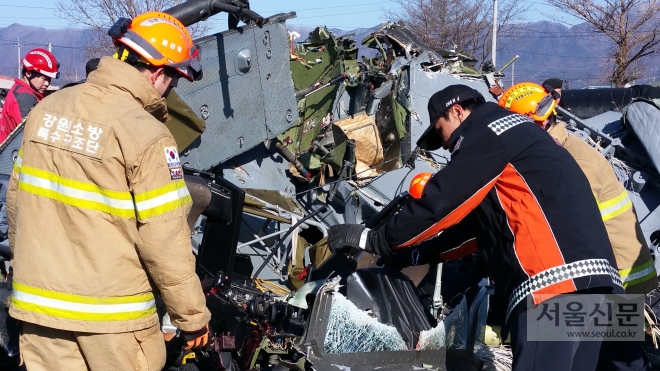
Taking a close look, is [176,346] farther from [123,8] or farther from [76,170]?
[123,8]

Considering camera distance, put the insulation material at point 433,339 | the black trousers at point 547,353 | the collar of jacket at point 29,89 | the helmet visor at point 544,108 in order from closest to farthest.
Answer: the black trousers at point 547,353
the insulation material at point 433,339
the helmet visor at point 544,108
the collar of jacket at point 29,89

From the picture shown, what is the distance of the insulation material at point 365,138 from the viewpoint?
672cm

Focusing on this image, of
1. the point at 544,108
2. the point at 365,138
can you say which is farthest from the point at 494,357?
the point at 365,138

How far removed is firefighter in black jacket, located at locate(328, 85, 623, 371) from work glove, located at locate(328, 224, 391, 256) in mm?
173

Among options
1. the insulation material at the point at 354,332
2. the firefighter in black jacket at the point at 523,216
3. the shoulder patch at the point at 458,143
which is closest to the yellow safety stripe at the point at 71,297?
the insulation material at the point at 354,332

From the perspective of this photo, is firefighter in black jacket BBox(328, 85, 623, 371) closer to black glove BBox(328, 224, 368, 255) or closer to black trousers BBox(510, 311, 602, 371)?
black trousers BBox(510, 311, 602, 371)

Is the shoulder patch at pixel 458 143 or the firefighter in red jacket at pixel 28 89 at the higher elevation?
the shoulder patch at pixel 458 143

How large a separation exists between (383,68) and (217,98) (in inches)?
123

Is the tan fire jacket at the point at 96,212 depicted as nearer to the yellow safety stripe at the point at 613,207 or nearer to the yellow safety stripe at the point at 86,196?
the yellow safety stripe at the point at 86,196

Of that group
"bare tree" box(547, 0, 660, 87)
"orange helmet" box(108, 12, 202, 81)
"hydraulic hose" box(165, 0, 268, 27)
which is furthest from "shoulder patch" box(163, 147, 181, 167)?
"bare tree" box(547, 0, 660, 87)

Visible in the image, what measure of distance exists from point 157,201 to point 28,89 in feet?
12.3

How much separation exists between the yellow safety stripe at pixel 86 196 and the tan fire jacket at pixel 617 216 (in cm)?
252

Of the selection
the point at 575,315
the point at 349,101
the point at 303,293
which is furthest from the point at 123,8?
the point at 575,315

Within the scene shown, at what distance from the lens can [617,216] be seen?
3.93 m
